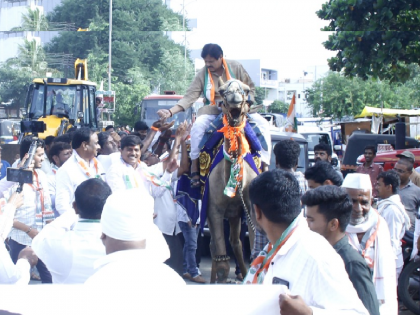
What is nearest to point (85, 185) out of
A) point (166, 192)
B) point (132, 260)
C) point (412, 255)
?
point (132, 260)

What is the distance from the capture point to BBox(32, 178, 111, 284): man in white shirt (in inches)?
154

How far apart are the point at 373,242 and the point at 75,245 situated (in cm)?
193

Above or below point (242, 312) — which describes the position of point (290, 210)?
above

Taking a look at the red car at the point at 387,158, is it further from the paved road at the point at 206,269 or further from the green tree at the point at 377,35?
the paved road at the point at 206,269

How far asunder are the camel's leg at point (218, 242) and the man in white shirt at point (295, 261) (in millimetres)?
4204

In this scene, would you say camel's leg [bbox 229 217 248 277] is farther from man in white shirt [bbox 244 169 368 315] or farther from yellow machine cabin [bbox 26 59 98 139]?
yellow machine cabin [bbox 26 59 98 139]

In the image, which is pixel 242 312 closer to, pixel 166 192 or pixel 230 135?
pixel 230 135

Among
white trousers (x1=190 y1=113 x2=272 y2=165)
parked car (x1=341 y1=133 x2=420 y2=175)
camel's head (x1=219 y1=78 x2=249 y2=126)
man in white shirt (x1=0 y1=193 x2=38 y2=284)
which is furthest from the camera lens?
parked car (x1=341 y1=133 x2=420 y2=175)

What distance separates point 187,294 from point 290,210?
778mm

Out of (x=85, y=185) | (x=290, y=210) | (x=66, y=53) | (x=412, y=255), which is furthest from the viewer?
(x=66, y=53)

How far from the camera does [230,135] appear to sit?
7223mm

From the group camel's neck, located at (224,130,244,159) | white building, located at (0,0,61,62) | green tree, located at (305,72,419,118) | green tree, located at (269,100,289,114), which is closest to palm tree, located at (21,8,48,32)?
white building, located at (0,0,61,62)

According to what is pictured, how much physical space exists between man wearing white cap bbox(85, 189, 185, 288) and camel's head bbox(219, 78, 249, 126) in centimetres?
413

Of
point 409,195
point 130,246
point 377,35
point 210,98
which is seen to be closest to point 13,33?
point 377,35
